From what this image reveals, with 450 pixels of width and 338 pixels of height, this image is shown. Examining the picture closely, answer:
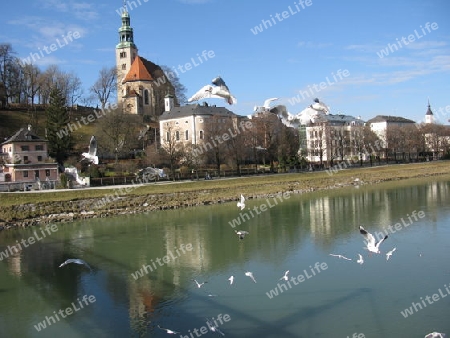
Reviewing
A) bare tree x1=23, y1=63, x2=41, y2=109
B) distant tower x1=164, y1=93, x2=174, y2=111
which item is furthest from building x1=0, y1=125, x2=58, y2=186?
distant tower x1=164, y1=93, x2=174, y2=111

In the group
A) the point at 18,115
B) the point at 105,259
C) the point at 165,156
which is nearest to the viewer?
the point at 105,259

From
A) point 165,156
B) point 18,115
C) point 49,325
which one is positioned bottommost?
point 49,325

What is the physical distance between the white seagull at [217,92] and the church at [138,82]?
230 feet

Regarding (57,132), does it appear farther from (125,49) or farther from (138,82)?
(125,49)

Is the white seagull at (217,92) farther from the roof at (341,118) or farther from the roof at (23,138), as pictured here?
the roof at (341,118)

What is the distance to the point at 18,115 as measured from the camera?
8081 cm

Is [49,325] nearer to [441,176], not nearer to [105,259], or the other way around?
[105,259]

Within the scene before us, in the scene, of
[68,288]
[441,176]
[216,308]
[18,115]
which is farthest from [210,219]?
[18,115]

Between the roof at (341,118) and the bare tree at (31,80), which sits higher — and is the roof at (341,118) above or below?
→ below

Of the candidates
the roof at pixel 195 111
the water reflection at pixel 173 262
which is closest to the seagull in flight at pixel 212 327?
the water reflection at pixel 173 262

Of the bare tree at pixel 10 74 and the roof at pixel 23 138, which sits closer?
the roof at pixel 23 138

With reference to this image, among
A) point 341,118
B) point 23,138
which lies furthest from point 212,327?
point 341,118

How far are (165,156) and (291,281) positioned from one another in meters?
44.4

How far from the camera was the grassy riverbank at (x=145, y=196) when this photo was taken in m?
35.4
